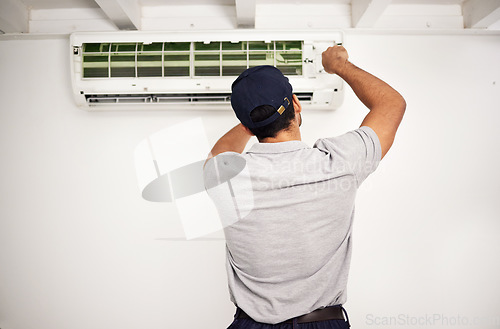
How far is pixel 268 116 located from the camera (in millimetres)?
968

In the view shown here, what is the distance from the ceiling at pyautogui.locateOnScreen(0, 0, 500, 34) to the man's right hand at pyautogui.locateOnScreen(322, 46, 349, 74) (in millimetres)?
605

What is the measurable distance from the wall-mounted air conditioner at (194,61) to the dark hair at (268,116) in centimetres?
63

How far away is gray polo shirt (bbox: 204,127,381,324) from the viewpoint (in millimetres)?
945

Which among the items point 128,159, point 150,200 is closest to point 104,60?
point 128,159

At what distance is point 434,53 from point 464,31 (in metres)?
0.17

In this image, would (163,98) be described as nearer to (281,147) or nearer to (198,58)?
(198,58)

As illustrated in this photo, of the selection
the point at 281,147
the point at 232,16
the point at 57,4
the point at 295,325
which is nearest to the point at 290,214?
the point at 281,147

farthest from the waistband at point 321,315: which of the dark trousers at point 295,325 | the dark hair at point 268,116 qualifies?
the dark hair at point 268,116

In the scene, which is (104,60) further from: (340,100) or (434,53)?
(434,53)

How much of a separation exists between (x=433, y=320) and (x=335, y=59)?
151 cm

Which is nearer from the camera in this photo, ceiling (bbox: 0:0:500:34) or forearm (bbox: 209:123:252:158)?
forearm (bbox: 209:123:252:158)

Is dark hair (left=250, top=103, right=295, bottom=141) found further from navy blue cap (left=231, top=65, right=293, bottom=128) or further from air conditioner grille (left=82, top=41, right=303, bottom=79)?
air conditioner grille (left=82, top=41, right=303, bottom=79)

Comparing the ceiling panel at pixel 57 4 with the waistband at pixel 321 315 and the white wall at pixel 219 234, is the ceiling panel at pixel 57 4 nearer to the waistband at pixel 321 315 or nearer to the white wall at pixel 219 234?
the white wall at pixel 219 234

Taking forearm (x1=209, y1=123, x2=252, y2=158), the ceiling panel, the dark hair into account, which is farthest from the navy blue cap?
the ceiling panel
